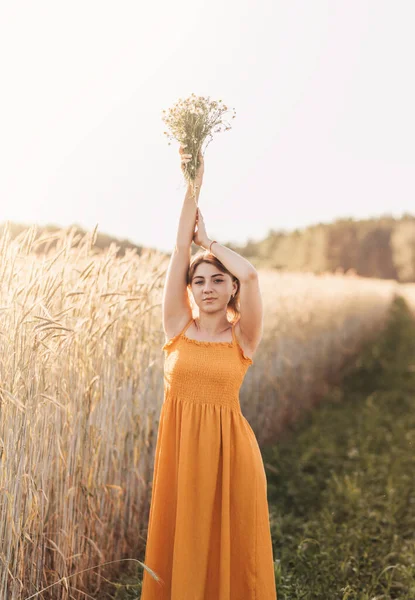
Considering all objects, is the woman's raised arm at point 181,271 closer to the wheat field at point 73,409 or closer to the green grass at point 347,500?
the wheat field at point 73,409

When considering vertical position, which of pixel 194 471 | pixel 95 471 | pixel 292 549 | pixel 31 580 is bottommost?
pixel 292 549

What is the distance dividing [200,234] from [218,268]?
192 mm

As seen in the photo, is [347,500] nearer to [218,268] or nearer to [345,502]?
[345,502]

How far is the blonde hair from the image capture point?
2.83 m

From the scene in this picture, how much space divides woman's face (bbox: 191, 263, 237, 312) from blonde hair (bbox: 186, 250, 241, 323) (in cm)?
2

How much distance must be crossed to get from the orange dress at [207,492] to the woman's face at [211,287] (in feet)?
0.55

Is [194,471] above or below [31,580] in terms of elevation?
above

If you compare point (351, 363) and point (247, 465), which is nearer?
point (247, 465)

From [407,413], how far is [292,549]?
4957 millimetres

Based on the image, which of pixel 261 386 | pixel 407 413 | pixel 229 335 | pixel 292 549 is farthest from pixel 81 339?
pixel 407 413

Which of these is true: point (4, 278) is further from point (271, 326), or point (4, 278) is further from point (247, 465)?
point (271, 326)

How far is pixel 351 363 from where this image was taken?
12.5m

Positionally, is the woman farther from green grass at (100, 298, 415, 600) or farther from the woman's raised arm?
green grass at (100, 298, 415, 600)

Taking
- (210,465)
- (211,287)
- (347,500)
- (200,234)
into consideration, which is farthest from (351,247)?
(210,465)
